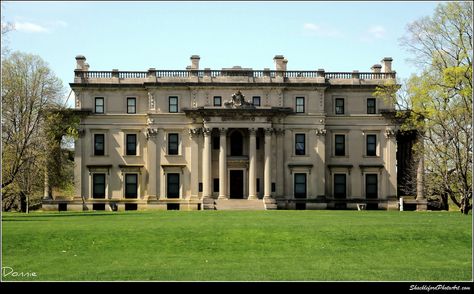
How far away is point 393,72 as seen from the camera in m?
77.5

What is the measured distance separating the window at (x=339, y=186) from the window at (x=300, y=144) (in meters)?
4.32

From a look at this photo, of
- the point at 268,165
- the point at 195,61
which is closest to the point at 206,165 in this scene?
the point at 268,165

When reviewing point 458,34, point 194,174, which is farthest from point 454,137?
point 194,174

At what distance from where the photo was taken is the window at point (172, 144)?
75.9 metres

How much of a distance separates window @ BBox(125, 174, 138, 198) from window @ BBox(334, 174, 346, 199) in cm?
1924

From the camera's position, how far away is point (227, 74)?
249 feet

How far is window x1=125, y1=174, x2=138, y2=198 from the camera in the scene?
76375mm

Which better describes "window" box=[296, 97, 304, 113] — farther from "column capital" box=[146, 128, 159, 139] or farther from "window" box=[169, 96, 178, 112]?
"column capital" box=[146, 128, 159, 139]

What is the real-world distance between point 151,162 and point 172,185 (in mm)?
2956

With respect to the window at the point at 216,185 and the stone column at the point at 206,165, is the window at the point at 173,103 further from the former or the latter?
the window at the point at 216,185

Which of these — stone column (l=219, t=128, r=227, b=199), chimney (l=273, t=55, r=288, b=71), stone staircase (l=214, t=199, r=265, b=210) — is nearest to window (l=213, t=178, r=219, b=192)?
stone column (l=219, t=128, r=227, b=199)

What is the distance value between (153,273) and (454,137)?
1231 inches

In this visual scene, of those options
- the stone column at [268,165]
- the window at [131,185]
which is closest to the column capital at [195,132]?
the stone column at [268,165]
